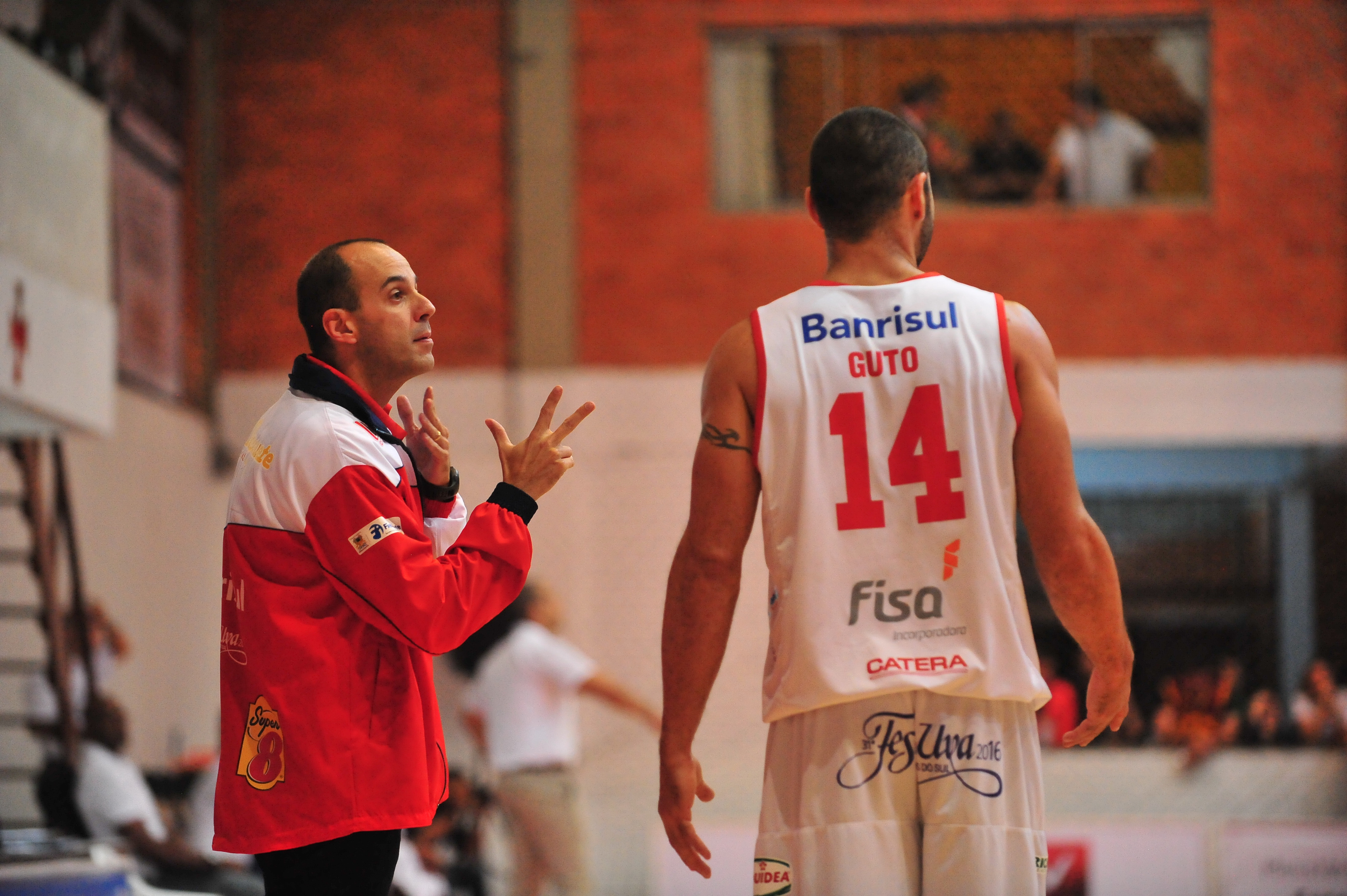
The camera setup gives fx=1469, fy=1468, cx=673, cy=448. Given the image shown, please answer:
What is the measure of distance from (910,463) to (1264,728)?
9.96 meters

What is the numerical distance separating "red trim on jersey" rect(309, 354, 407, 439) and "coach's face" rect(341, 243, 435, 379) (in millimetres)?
58

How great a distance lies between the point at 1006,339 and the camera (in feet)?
8.85

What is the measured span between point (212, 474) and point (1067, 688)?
7.35m

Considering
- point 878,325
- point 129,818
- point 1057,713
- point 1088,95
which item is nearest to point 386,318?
point 878,325

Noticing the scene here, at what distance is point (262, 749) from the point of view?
8.79 ft

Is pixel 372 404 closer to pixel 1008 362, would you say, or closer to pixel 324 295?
pixel 324 295

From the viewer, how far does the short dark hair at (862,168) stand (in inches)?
109

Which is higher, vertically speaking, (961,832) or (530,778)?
(961,832)

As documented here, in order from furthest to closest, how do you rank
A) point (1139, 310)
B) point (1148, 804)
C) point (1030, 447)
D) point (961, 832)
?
point (1139, 310) → point (1148, 804) → point (1030, 447) → point (961, 832)

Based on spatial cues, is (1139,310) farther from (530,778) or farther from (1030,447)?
(1030,447)

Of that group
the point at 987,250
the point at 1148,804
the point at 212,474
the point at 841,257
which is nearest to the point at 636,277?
the point at 987,250

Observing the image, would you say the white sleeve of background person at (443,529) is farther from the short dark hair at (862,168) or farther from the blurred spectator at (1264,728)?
the blurred spectator at (1264,728)

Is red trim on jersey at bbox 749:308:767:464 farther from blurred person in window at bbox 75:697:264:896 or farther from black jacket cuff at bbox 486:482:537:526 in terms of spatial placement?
blurred person in window at bbox 75:697:264:896

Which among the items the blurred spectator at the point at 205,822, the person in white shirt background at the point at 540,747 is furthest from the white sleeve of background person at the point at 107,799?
the person in white shirt background at the point at 540,747
